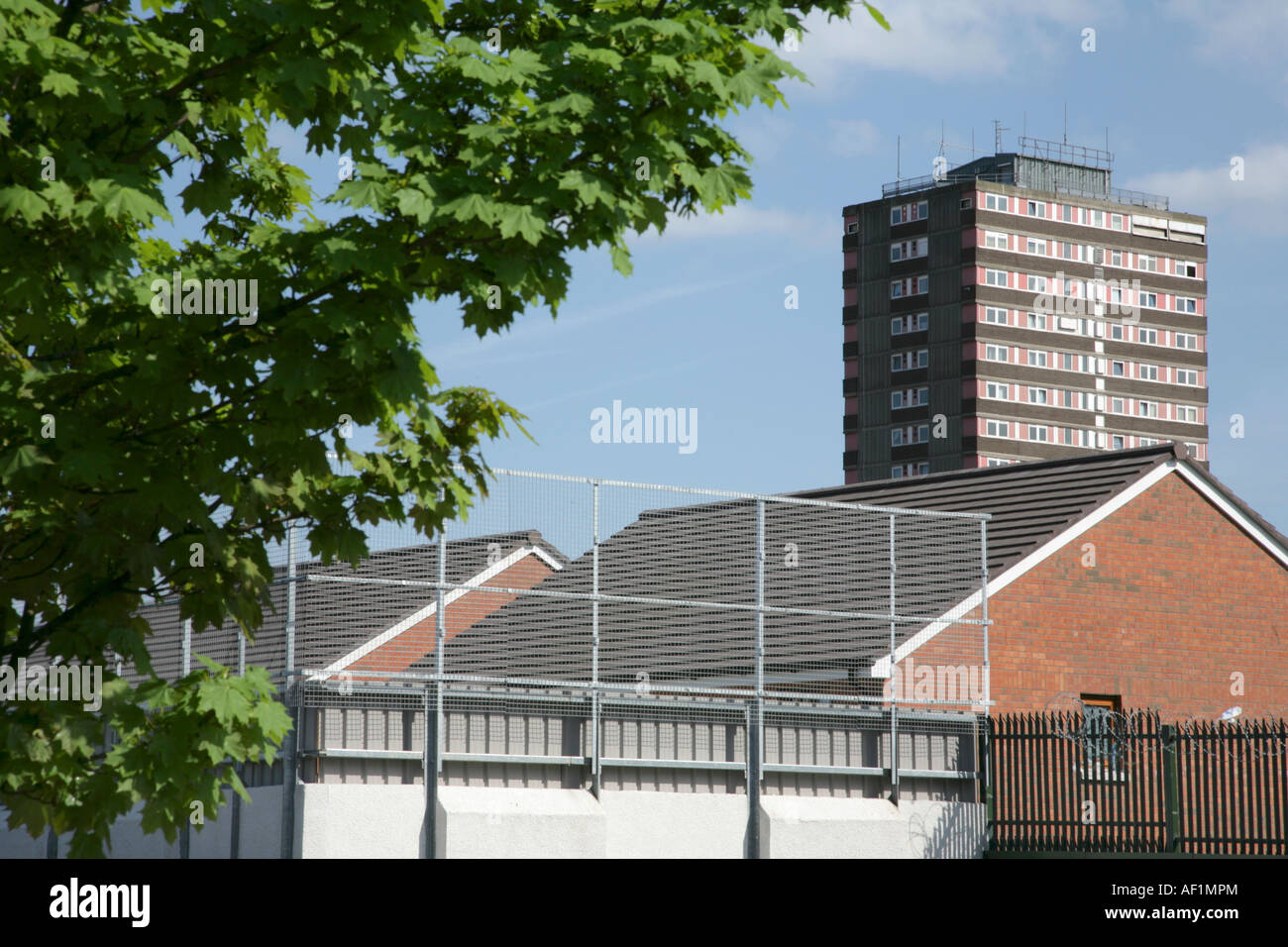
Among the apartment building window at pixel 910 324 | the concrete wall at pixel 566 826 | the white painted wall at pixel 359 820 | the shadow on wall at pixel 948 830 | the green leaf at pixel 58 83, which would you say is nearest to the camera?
the green leaf at pixel 58 83

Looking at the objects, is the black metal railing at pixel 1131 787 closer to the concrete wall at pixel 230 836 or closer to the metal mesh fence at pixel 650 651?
the metal mesh fence at pixel 650 651

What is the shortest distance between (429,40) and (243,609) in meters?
2.97

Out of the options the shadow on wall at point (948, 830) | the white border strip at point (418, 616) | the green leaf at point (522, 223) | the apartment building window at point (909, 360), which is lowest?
the shadow on wall at point (948, 830)

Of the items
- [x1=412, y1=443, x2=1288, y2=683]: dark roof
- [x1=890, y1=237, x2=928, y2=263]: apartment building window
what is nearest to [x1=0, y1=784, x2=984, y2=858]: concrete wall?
[x1=412, y1=443, x2=1288, y2=683]: dark roof

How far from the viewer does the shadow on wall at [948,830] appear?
21953mm

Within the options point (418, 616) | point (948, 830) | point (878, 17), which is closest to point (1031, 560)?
point (948, 830)

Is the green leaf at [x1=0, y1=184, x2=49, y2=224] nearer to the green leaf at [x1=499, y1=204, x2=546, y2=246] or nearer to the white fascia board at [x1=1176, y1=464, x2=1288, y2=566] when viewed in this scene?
the green leaf at [x1=499, y1=204, x2=546, y2=246]

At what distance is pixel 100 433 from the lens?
7523 millimetres

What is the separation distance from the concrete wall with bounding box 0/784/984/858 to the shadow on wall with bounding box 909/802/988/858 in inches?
0.7

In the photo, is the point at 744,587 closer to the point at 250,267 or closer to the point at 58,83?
the point at 250,267

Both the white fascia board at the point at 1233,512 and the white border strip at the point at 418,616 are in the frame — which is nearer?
the white border strip at the point at 418,616

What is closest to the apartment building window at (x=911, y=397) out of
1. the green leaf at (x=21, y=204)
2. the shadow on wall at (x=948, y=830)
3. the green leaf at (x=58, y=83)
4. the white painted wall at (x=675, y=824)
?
the shadow on wall at (x=948, y=830)

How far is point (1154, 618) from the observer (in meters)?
26.2

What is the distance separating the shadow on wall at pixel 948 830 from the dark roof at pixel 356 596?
621 centimetres
